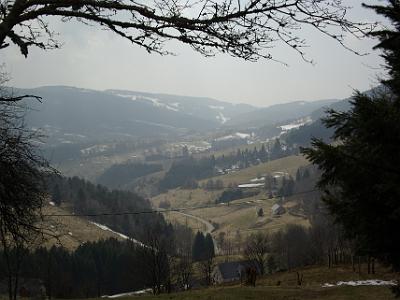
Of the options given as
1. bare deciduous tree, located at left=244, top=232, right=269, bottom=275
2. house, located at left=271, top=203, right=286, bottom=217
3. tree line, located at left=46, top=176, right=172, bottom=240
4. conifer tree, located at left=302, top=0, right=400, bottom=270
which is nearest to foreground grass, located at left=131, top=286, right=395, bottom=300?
conifer tree, located at left=302, top=0, right=400, bottom=270

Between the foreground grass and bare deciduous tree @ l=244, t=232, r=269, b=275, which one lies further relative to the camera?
bare deciduous tree @ l=244, t=232, r=269, b=275

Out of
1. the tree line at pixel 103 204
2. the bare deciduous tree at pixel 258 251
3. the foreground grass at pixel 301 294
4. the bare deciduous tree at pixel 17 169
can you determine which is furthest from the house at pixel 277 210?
the bare deciduous tree at pixel 17 169

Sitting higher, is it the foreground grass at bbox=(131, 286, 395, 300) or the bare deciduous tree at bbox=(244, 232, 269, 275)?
the foreground grass at bbox=(131, 286, 395, 300)

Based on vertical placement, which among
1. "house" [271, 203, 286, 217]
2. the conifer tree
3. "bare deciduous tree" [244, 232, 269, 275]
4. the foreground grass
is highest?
the conifer tree

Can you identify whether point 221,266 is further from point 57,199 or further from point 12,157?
point 12,157

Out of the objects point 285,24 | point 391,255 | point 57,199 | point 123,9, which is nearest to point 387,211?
point 391,255

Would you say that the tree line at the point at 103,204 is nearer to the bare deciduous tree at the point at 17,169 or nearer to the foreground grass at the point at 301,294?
the foreground grass at the point at 301,294

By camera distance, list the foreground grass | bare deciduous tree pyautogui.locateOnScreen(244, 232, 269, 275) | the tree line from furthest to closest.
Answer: the tree line → bare deciduous tree pyautogui.locateOnScreen(244, 232, 269, 275) → the foreground grass

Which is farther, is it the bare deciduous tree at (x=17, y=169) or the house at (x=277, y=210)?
the house at (x=277, y=210)

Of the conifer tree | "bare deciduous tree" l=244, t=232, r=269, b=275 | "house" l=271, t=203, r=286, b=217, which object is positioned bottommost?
"house" l=271, t=203, r=286, b=217

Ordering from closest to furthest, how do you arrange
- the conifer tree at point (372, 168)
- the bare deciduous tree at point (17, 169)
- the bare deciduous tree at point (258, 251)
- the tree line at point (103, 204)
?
the bare deciduous tree at point (17, 169) < the conifer tree at point (372, 168) < the bare deciduous tree at point (258, 251) < the tree line at point (103, 204)

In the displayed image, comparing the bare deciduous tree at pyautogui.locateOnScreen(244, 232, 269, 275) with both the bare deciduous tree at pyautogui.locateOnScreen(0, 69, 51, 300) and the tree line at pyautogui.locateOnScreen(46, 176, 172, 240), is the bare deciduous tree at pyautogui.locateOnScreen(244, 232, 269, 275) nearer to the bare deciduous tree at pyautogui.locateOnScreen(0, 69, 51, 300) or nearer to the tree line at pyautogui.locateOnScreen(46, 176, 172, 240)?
the tree line at pyautogui.locateOnScreen(46, 176, 172, 240)

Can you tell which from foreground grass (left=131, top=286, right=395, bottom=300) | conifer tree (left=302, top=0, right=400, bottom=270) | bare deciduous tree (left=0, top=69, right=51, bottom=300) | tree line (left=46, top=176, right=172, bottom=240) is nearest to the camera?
bare deciduous tree (left=0, top=69, right=51, bottom=300)

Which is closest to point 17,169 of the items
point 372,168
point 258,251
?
point 372,168
